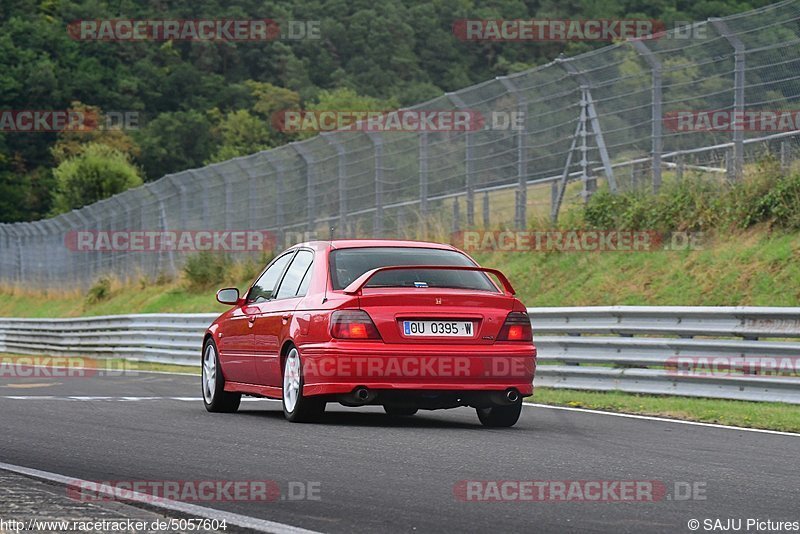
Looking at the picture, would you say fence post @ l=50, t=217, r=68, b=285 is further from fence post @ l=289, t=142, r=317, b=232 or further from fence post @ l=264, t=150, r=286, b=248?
fence post @ l=289, t=142, r=317, b=232

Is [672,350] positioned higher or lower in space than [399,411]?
higher

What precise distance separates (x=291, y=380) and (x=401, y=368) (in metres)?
1.12

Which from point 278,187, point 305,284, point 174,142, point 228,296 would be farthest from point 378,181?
point 174,142

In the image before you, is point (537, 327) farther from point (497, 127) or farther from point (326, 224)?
point (326, 224)

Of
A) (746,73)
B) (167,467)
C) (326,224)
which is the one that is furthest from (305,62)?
(167,467)

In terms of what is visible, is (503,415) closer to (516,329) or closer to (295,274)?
(516,329)

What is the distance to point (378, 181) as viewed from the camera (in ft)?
87.1

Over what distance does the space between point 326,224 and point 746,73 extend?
12.8 m

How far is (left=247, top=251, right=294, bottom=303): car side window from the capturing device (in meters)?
12.5

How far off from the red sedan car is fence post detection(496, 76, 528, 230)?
34.6 ft

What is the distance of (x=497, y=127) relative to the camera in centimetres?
2264

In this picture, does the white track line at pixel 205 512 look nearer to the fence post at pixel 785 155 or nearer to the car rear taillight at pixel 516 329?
the car rear taillight at pixel 516 329

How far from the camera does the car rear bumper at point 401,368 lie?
10.6 meters

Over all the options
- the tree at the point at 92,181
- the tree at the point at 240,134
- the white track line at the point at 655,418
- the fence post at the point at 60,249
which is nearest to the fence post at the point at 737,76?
the white track line at the point at 655,418
